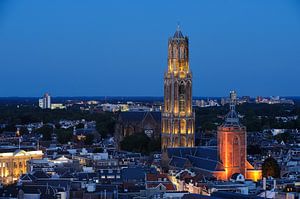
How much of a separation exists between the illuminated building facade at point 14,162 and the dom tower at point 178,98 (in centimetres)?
1649

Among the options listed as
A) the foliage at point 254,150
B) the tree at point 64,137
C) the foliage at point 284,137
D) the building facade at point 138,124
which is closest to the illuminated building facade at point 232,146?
the foliage at point 254,150

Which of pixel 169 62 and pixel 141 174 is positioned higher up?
pixel 169 62

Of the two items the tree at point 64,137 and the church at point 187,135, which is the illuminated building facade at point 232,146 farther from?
the tree at point 64,137

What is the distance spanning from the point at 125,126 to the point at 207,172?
43.5 metres

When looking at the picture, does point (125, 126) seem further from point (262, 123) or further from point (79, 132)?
point (262, 123)

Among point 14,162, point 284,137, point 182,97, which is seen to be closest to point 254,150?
point 182,97

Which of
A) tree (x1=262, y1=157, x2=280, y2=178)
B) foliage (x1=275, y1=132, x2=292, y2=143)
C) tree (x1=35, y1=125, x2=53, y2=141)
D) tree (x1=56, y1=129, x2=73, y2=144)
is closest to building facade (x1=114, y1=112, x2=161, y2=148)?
tree (x1=56, y1=129, x2=73, y2=144)

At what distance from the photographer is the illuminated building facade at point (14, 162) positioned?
9162 cm

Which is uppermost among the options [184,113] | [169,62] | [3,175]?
[169,62]

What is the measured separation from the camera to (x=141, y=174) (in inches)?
2756

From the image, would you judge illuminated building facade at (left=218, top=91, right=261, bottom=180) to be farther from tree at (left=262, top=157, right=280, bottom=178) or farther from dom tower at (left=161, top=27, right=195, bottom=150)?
dom tower at (left=161, top=27, right=195, bottom=150)

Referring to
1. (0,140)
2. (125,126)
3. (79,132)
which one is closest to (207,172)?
(125,126)

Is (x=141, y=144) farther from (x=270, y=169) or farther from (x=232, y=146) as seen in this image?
(x=270, y=169)

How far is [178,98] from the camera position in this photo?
3696 inches
